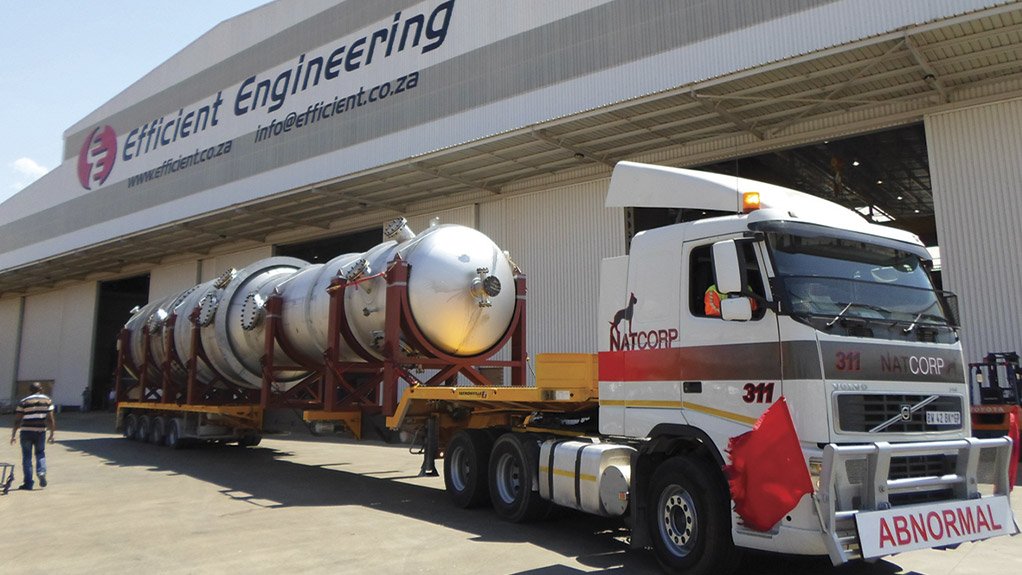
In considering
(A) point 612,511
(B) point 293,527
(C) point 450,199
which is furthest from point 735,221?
(C) point 450,199

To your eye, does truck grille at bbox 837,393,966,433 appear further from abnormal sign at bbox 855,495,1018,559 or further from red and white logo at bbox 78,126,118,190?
red and white logo at bbox 78,126,118,190

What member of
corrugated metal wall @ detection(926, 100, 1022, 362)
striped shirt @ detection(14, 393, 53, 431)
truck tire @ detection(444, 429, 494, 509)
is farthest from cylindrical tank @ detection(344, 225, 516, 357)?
corrugated metal wall @ detection(926, 100, 1022, 362)

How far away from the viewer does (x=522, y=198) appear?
22.0 metres

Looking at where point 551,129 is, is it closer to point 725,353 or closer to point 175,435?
point 175,435

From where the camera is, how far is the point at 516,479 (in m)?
9.34

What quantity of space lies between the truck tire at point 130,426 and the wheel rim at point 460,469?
1452 centimetres

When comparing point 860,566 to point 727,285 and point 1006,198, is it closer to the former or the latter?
point 727,285

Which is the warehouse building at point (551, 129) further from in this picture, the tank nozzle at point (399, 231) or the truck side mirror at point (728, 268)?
the tank nozzle at point (399, 231)

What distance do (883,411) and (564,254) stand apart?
1473 cm

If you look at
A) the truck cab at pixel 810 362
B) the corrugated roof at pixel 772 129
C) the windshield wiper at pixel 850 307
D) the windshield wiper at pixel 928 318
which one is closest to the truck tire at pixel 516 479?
the truck cab at pixel 810 362

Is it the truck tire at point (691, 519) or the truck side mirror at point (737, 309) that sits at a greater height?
the truck side mirror at point (737, 309)

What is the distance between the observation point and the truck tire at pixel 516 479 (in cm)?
891

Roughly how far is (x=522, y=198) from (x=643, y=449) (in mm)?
15483

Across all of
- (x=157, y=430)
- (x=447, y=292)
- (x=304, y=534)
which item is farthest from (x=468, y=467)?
(x=157, y=430)
